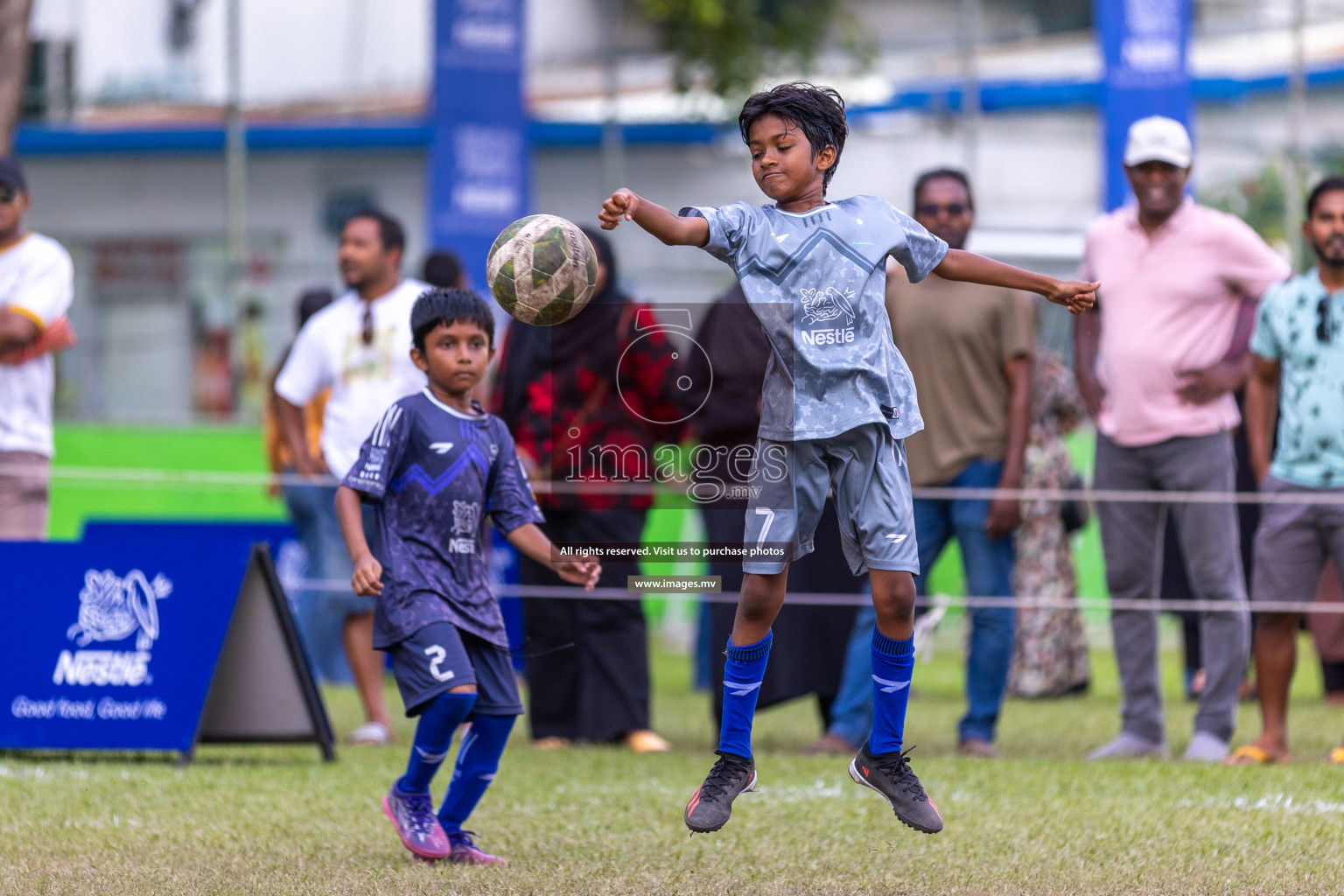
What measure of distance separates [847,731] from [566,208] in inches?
505

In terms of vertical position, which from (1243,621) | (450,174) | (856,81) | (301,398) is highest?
(856,81)

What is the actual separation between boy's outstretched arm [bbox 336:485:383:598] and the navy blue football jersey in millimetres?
37

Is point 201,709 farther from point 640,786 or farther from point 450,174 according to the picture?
point 450,174

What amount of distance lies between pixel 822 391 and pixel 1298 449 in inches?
123

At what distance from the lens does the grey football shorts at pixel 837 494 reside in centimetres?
443

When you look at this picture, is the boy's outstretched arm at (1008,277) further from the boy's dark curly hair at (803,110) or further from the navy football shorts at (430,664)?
the navy football shorts at (430,664)

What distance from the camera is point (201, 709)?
6.75 m

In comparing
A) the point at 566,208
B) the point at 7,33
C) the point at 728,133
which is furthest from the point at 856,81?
the point at 7,33

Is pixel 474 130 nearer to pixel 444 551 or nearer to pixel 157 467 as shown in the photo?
pixel 157 467

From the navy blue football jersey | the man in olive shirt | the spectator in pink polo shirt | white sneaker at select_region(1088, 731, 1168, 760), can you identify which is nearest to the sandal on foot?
the spectator in pink polo shirt

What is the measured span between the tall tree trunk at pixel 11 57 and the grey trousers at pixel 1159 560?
7.11m

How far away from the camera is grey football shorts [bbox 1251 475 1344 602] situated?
263 inches

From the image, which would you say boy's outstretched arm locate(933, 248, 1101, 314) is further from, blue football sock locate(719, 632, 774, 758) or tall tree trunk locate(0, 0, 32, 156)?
tall tree trunk locate(0, 0, 32, 156)

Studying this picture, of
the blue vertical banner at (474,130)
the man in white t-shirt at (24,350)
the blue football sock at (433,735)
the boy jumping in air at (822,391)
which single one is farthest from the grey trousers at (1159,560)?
the blue vertical banner at (474,130)
